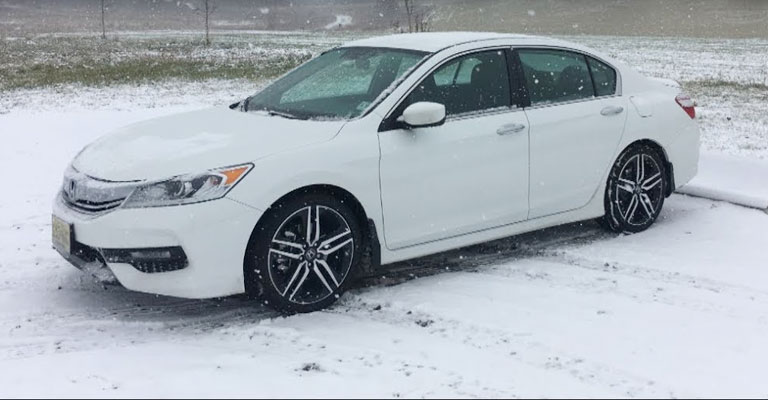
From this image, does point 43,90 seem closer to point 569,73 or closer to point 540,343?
point 569,73

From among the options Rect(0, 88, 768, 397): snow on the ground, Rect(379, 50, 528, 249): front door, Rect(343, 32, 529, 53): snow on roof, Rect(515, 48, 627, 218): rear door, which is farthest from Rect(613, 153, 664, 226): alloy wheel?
Rect(343, 32, 529, 53): snow on roof

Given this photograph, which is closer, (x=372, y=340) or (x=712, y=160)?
(x=372, y=340)

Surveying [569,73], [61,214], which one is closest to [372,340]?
[61,214]

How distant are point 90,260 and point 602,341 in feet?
9.33

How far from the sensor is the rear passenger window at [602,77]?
644 centimetres

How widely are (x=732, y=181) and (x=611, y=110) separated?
246 cm

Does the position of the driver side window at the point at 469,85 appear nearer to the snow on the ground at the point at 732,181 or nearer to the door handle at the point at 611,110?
the door handle at the point at 611,110

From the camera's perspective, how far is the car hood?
4789mm

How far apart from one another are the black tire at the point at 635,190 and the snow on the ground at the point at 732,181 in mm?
1188

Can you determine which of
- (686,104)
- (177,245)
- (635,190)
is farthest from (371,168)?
(686,104)

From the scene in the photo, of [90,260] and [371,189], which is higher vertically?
[371,189]

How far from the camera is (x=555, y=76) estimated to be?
6.22 meters

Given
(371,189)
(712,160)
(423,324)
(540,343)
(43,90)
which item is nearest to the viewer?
(540,343)

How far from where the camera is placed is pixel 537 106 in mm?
6000
